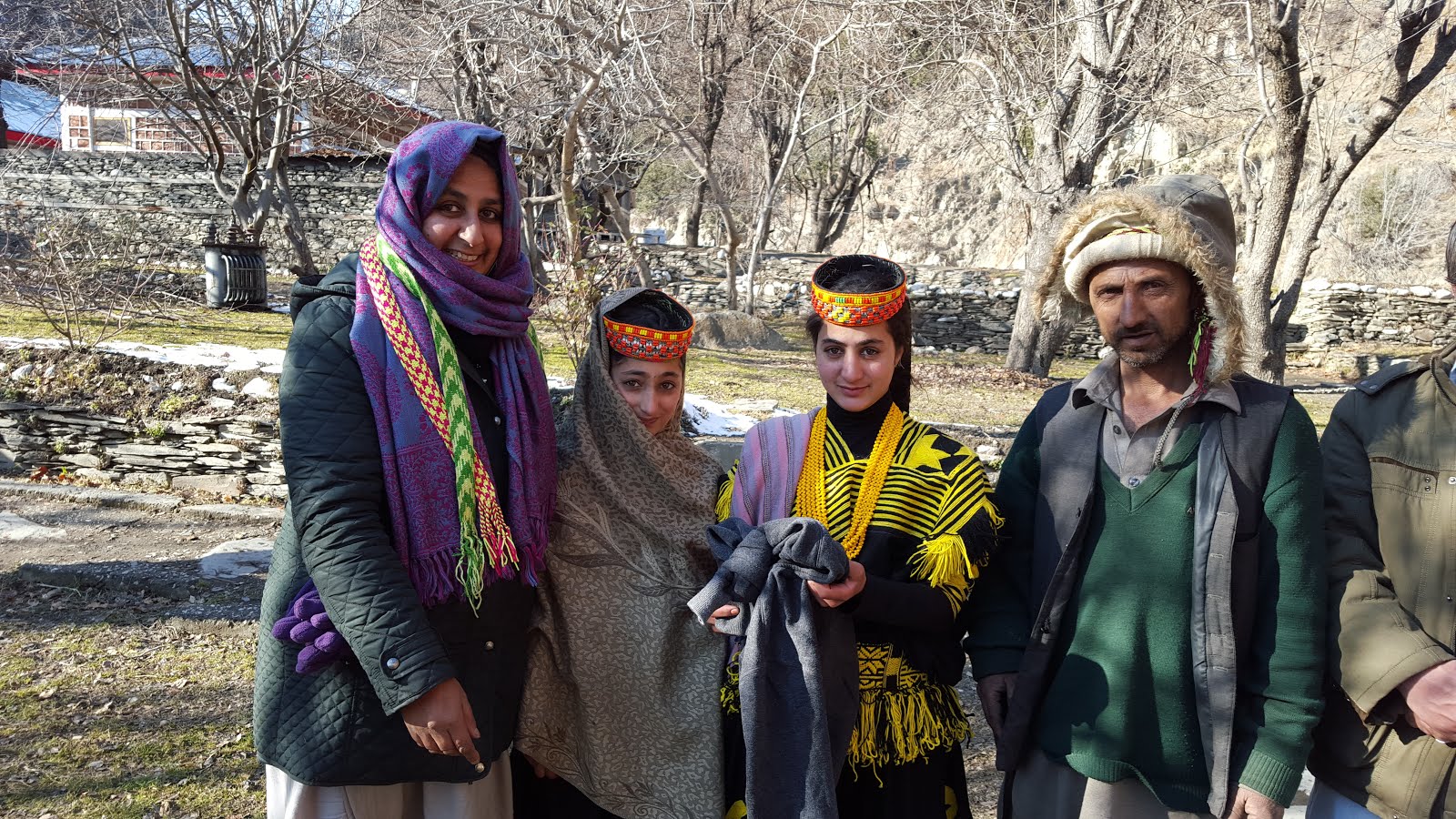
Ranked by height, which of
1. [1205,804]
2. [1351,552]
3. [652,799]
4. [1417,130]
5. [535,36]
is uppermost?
[1417,130]

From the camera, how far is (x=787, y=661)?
1927 millimetres

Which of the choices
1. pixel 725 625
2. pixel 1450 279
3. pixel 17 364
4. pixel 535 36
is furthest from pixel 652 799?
pixel 535 36

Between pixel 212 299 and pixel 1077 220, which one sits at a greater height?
pixel 1077 220

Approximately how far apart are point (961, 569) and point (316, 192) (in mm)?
20670

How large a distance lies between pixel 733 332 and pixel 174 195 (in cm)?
1367

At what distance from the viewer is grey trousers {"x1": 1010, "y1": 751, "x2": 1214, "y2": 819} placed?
1870 millimetres

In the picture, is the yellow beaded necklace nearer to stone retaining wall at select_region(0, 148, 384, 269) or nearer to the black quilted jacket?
the black quilted jacket

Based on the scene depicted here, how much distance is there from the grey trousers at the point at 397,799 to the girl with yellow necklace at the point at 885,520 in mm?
493

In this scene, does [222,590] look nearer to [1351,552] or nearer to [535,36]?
[1351,552]

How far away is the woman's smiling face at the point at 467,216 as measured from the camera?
189 cm

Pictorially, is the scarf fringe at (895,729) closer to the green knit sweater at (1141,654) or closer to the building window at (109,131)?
the green knit sweater at (1141,654)

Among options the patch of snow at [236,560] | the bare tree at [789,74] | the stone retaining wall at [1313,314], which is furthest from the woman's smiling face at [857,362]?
the stone retaining wall at [1313,314]

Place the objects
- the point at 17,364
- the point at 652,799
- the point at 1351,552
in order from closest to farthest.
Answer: the point at 1351,552 < the point at 652,799 < the point at 17,364

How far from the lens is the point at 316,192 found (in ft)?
65.9
